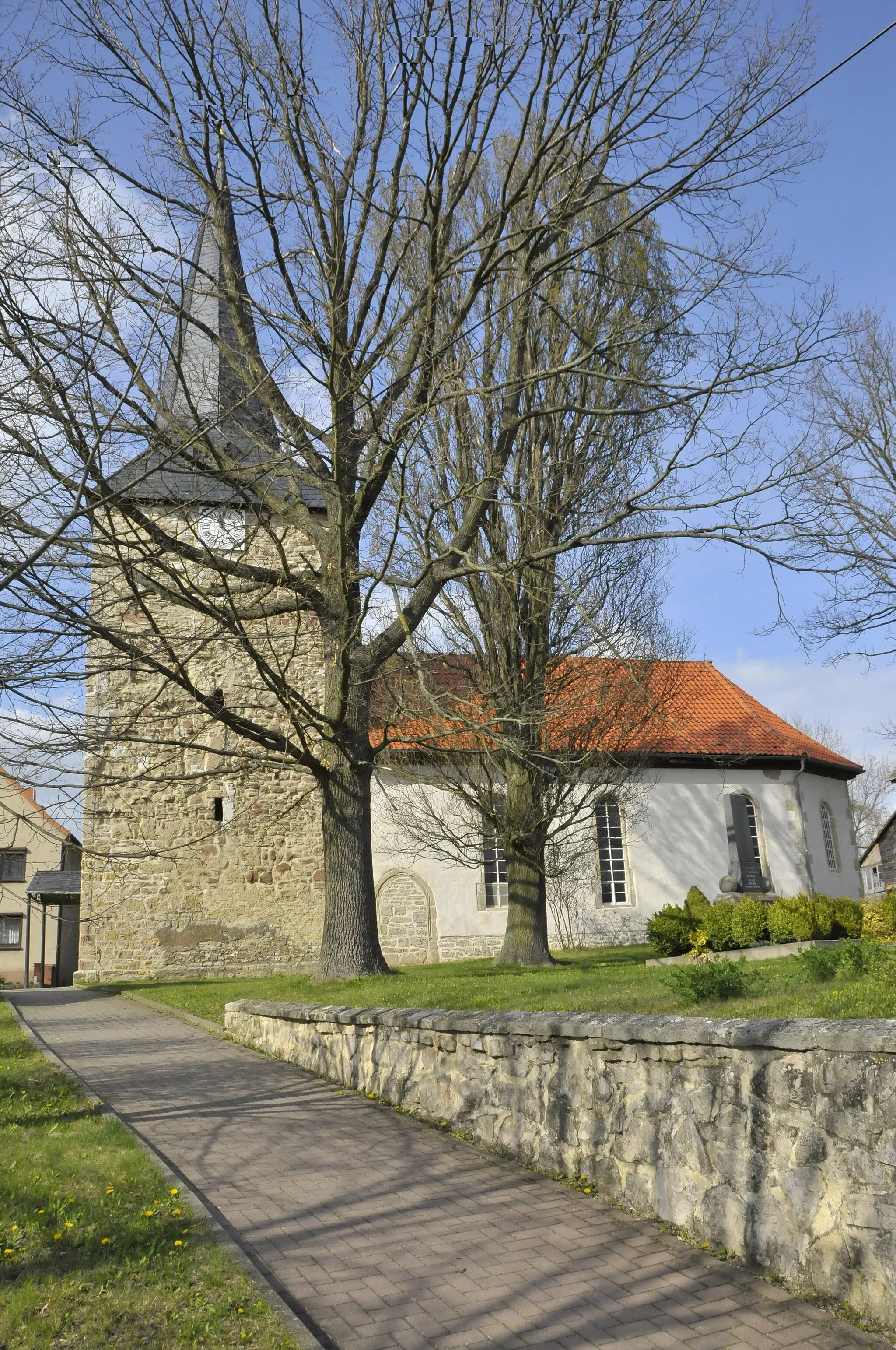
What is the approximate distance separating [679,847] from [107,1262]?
2037cm

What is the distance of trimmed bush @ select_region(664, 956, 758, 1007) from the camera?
6539mm

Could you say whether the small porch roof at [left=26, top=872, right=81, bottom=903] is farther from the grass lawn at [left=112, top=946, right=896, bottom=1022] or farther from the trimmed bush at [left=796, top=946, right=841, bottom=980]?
the trimmed bush at [left=796, top=946, right=841, bottom=980]

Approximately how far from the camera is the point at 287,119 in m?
10.6

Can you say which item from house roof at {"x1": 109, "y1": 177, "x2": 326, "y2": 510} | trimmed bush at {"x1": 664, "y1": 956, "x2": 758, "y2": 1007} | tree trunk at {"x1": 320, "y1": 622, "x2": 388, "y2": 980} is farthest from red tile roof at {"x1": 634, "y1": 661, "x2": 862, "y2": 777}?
trimmed bush at {"x1": 664, "y1": 956, "x2": 758, "y2": 1007}

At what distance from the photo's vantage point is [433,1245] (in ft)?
15.6

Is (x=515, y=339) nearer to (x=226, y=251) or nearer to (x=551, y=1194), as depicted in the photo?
(x=226, y=251)

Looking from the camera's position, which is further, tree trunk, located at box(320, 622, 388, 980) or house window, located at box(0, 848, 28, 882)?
house window, located at box(0, 848, 28, 882)

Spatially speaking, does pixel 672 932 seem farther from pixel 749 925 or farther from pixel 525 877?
pixel 525 877

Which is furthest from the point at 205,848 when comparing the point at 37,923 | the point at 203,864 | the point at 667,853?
the point at 37,923

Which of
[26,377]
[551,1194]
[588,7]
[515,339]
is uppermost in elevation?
[588,7]

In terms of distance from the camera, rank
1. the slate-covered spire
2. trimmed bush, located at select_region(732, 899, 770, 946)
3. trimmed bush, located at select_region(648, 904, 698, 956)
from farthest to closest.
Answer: trimmed bush, located at select_region(648, 904, 698, 956)
trimmed bush, located at select_region(732, 899, 770, 946)
the slate-covered spire

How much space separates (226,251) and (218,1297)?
1063 centimetres

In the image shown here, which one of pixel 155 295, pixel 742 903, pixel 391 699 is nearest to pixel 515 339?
pixel 391 699

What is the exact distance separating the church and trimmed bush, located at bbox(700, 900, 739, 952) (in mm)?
3112
